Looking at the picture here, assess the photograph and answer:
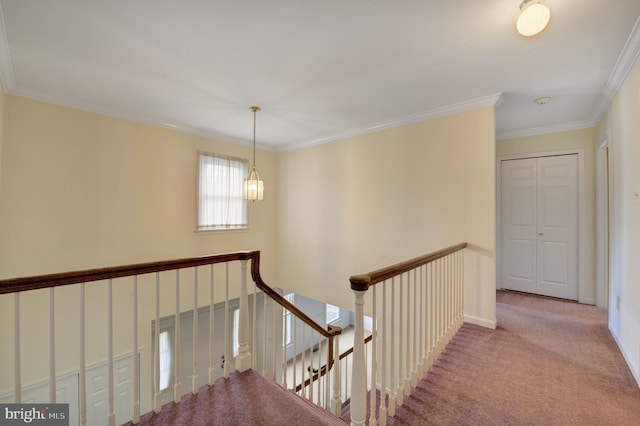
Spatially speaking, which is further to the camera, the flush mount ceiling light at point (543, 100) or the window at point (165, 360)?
the window at point (165, 360)

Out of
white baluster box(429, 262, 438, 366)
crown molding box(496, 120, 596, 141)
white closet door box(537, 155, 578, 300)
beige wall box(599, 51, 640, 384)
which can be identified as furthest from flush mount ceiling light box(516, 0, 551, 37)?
white closet door box(537, 155, 578, 300)

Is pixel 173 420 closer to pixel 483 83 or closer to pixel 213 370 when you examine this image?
pixel 213 370

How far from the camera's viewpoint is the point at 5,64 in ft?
7.70

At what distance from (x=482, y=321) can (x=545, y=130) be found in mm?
2956

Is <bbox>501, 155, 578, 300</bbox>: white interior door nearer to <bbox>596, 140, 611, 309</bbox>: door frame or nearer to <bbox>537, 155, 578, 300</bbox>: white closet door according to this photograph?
<bbox>537, 155, 578, 300</bbox>: white closet door

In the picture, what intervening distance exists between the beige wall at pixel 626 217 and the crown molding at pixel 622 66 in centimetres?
6

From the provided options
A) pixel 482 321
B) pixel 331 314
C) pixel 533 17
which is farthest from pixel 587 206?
pixel 331 314

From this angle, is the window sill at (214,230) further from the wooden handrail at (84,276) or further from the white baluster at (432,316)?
the white baluster at (432,316)

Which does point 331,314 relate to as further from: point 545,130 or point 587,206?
point 545,130

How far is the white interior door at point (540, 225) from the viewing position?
3840 mm

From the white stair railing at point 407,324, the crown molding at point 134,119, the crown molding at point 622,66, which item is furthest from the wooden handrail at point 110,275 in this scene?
the crown molding at point 622,66

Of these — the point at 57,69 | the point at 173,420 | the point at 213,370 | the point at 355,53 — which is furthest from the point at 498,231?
the point at 57,69

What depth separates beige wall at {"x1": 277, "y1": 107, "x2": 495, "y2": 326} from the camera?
119 inches

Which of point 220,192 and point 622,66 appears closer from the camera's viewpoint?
point 622,66
